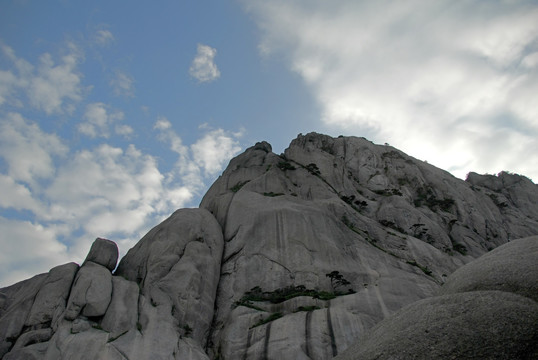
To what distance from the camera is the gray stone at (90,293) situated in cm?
3483

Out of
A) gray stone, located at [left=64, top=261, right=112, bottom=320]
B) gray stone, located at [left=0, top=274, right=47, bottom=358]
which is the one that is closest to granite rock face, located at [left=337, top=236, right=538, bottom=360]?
gray stone, located at [left=64, top=261, right=112, bottom=320]

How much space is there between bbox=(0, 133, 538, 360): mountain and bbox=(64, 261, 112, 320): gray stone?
134 millimetres

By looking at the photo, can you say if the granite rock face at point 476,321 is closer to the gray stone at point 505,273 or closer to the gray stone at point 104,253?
the gray stone at point 505,273

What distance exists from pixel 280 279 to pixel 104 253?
60.7ft

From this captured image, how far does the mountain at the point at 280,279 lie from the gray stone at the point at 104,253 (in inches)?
5.2

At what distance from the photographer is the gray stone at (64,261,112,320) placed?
34828mm

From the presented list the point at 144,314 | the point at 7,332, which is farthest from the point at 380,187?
the point at 7,332

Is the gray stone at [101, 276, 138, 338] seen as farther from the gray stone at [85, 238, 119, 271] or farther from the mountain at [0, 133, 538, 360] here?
the gray stone at [85, 238, 119, 271]

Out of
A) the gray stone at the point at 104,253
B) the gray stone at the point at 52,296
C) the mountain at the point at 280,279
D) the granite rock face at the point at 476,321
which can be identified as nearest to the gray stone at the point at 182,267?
the mountain at the point at 280,279

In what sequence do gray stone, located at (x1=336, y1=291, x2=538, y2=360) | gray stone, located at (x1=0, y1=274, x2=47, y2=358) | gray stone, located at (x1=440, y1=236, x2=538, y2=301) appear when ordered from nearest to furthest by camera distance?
1. gray stone, located at (x1=336, y1=291, x2=538, y2=360)
2. gray stone, located at (x1=440, y1=236, x2=538, y2=301)
3. gray stone, located at (x1=0, y1=274, x2=47, y2=358)

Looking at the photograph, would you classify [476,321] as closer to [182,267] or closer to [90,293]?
[90,293]

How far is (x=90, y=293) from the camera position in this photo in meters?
36.3

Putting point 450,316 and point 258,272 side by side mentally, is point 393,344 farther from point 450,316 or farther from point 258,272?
point 258,272

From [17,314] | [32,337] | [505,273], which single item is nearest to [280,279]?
[32,337]
